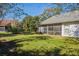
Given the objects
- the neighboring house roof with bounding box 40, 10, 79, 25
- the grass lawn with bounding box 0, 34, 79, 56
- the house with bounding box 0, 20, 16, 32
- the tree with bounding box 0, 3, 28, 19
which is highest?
the tree with bounding box 0, 3, 28, 19

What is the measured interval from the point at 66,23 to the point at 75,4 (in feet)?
1.51

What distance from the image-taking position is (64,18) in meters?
6.31

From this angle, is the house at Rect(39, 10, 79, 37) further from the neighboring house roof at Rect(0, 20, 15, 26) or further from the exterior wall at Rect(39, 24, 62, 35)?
the neighboring house roof at Rect(0, 20, 15, 26)

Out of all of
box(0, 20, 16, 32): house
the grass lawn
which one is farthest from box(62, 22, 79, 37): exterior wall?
box(0, 20, 16, 32): house

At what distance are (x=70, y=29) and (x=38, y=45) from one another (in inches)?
31.2

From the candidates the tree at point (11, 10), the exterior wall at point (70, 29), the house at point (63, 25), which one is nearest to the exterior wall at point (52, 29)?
the house at point (63, 25)

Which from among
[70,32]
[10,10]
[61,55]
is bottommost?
[61,55]

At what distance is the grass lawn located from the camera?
6230 millimetres

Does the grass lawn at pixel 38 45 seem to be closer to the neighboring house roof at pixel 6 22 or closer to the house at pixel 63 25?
the house at pixel 63 25

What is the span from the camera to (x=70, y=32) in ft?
20.7

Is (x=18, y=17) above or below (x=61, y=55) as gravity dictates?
above

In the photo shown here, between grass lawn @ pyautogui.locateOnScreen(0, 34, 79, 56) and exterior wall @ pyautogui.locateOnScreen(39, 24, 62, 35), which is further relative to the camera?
exterior wall @ pyautogui.locateOnScreen(39, 24, 62, 35)

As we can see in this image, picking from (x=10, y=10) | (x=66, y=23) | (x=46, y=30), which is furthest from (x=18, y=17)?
(x=66, y=23)

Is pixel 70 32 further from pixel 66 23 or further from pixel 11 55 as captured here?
pixel 11 55
